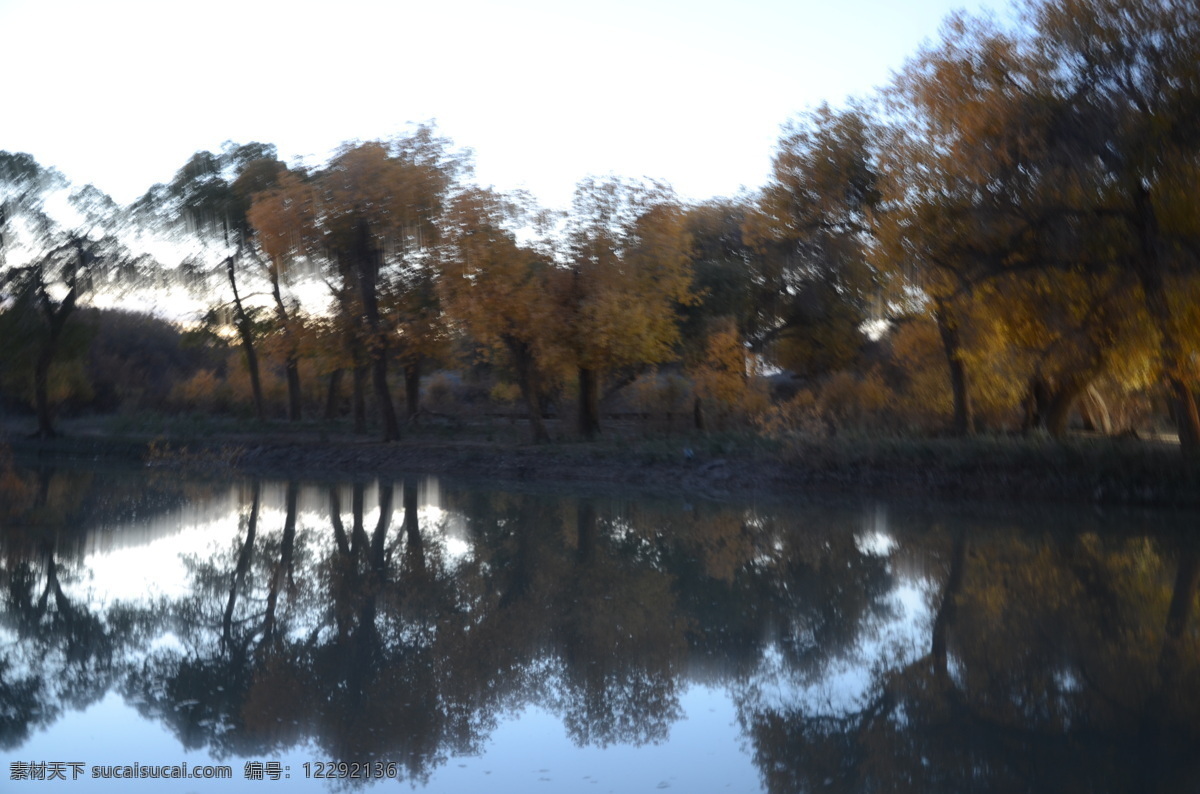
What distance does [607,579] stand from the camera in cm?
1149

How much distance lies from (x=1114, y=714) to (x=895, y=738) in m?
1.64

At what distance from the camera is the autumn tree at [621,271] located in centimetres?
2647

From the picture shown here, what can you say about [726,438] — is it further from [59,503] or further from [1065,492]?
[59,503]

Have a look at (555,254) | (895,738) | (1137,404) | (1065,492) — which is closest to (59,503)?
(555,254)

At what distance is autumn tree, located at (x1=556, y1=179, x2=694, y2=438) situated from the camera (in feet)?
86.8

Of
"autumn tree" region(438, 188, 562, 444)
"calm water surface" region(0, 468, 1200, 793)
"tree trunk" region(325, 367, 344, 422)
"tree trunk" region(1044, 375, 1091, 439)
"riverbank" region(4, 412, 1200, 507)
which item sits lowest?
"calm water surface" region(0, 468, 1200, 793)

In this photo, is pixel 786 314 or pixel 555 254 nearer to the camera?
pixel 555 254

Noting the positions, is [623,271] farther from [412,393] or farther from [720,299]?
[412,393]

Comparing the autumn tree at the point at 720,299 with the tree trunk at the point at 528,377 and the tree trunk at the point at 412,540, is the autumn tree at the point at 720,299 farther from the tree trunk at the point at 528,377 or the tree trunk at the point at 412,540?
the tree trunk at the point at 412,540

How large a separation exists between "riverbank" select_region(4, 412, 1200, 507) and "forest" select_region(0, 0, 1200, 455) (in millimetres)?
1026

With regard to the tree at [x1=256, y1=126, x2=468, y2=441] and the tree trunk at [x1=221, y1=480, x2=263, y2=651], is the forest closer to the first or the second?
the tree at [x1=256, y1=126, x2=468, y2=441]

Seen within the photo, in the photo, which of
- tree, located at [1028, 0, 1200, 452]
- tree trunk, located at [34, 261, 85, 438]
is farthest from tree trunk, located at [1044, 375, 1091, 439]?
tree trunk, located at [34, 261, 85, 438]

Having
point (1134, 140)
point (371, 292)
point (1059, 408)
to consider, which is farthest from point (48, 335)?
point (1134, 140)

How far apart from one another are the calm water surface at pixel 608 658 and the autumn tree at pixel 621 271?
1178 centimetres
